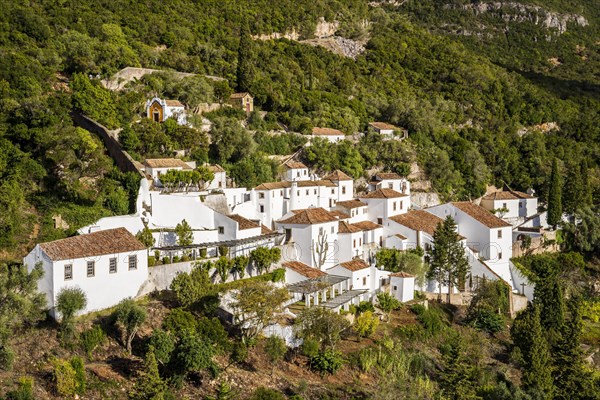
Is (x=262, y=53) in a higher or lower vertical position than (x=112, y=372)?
higher

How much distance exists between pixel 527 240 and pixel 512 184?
502 inches

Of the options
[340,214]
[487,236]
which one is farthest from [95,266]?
[487,236]

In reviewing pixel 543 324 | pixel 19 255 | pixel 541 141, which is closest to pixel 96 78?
pixel 19 255

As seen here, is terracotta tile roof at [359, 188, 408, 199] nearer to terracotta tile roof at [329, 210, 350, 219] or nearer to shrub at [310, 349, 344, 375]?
terracotta tile roof at [329, 210, 350, 219]

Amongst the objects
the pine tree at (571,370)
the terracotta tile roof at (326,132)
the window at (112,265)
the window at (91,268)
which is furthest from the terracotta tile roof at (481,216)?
the window at (91,268)

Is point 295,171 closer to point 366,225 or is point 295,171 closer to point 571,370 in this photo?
point 366,225

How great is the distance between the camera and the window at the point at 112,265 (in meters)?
31.7

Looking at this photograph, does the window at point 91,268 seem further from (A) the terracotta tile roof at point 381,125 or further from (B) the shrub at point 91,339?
(A) the terracotta tile roof at point 381,125

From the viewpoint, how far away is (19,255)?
34.0 metres

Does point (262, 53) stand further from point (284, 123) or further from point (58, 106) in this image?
point (58, 106)

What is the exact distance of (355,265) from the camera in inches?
1667

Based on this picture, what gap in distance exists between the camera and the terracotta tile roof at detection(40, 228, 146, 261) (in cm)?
2998

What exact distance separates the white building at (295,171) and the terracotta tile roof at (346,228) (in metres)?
6.83

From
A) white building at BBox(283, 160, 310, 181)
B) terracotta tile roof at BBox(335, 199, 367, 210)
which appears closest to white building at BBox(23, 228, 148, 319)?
terracotta tile roof at BBox(335, 199, 367, 210)
